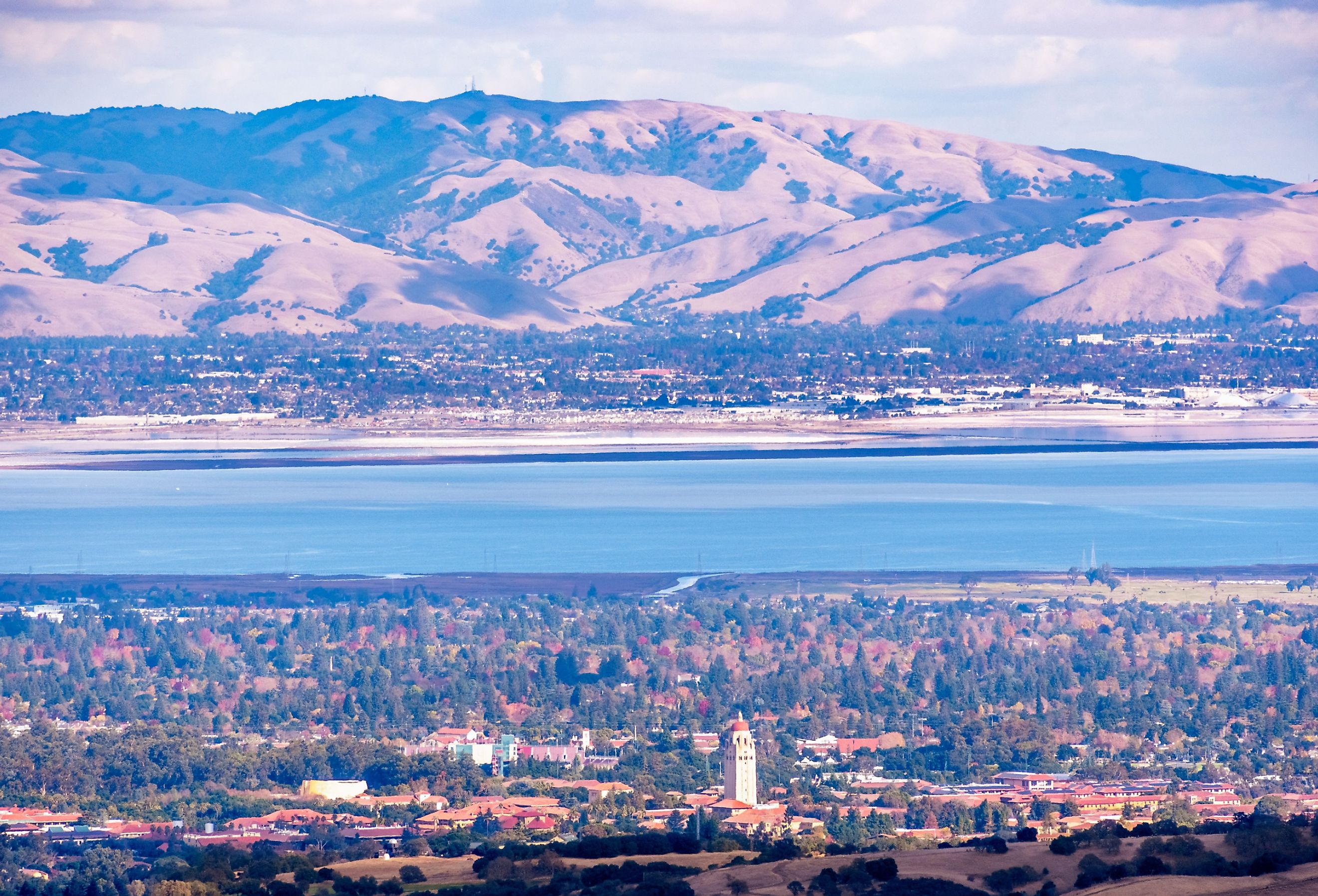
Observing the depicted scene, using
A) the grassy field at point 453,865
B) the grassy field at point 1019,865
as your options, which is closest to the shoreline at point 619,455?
the grassy field at point 453,865

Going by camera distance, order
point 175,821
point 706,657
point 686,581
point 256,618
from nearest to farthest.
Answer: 1. point 175,821
2. point 706,657
3. point 256,618
4. point 686,581

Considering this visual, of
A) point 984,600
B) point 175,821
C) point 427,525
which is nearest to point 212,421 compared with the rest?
point 427,525

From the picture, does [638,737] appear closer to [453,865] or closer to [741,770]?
[741,770]

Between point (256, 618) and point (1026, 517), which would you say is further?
point (1026, 517)

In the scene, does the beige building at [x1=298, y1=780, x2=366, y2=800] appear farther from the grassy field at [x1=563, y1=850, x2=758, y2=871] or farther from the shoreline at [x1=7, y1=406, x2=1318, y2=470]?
the shoreline at [x1=7, y1=406, x2=1318, y2=470]

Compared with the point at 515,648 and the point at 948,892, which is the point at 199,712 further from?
the point at 948,892

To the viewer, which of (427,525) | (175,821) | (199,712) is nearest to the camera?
(175,821)

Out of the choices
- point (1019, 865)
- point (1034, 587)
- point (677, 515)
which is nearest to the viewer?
point (1019, 865)

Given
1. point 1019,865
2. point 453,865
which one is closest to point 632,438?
point 453,865

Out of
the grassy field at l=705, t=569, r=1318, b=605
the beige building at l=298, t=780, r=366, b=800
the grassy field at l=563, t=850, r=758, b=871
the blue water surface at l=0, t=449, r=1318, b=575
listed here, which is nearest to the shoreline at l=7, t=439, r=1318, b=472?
the blue water surface at l=0, t=449, r=1318, b=575
